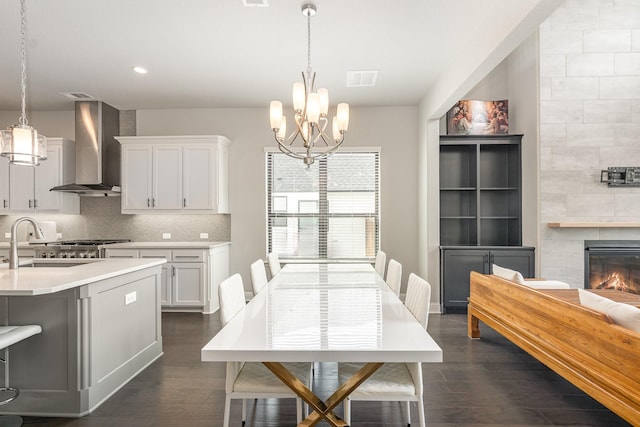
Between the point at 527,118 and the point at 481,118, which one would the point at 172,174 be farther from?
the point at 527,118

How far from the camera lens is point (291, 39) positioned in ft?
11.0

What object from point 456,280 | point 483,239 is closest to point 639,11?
point 483,239

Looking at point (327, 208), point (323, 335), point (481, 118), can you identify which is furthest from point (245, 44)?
point (481, 118)

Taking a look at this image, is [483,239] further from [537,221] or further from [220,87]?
[220,87]

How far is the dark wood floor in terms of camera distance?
92.7 inches

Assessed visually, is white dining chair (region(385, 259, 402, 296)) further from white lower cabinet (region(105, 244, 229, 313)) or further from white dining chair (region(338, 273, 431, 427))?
white lower cabinet (region(105, 244, 229, 313))

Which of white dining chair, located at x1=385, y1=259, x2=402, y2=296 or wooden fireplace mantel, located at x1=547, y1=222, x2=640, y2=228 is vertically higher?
wooden fireplace mantel, located at x1=547, y1=222, x2=640, y2=228

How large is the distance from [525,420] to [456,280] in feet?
8.41

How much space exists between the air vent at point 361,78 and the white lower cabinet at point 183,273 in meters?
2.75

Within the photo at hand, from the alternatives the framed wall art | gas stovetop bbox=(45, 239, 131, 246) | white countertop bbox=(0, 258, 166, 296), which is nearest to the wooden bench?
the framed wall art

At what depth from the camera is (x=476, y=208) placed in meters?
5.09

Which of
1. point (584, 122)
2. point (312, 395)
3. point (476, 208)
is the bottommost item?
point (312, 395)

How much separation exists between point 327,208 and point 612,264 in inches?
146

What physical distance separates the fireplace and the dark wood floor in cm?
202
